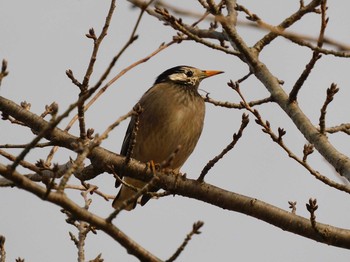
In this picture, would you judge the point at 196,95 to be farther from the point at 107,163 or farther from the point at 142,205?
the point at 107,163

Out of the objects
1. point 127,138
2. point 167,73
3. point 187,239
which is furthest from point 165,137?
point 187,239

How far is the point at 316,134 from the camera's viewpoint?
4.92m

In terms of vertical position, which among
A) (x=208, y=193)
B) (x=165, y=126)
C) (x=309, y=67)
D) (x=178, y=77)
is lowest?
(x=208, y=193)

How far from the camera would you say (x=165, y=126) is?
7.10 metres

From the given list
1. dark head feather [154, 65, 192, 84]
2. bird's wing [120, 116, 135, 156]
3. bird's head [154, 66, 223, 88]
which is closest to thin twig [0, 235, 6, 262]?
bird's wing [120, 116, 135, 156]

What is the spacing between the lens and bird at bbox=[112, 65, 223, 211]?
7.07m

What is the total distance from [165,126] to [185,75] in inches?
53.7

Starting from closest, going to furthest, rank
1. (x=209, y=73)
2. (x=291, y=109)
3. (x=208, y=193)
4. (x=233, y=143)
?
1. (x=233, y=143)
2. (x=208, y=193)
3. (x=291, y=109)
4. (x=209, y=73)

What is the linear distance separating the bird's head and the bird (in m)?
0.16

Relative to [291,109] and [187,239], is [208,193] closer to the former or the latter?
[291,109]

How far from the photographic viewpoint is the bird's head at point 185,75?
26.8 ft

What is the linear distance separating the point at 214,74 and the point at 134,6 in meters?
5.03

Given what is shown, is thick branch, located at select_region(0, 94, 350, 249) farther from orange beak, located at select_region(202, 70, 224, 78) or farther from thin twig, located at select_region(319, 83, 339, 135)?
orange beak, located at select_region(202, 70, 224, 78)

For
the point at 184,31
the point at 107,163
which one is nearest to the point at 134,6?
the point at 184,31
